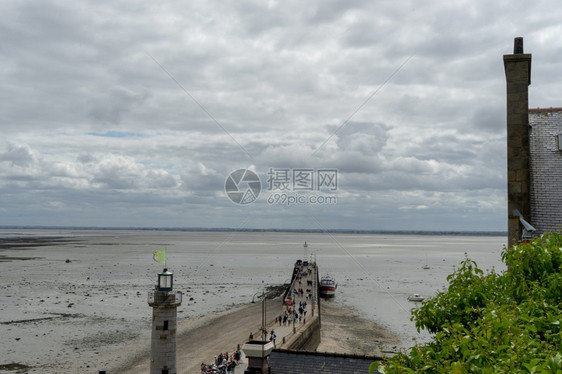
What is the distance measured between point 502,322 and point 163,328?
2003 cm

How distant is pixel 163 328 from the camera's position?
24.1m

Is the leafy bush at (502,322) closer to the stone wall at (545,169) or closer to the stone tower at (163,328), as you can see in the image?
the stone wall at (545,169)

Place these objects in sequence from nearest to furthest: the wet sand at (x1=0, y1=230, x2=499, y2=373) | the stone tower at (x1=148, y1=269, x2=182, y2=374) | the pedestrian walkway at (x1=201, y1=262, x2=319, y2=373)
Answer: the stone tower at (x1=148, y1=269, x2=182, y2=374)
the pedestrian walkway at (x1=201, y1=262, x2=319, y2=373)
the wet sand at (x1=0, y1=230, x2=499, y2=373)

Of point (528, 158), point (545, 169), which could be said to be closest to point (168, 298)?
point (528, 158)

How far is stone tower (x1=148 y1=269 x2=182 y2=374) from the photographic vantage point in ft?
78.2

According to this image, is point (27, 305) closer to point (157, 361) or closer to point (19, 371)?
point (19, 371)

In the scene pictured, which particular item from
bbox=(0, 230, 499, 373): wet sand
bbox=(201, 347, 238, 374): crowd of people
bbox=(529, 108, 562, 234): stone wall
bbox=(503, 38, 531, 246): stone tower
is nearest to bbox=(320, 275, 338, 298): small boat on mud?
bbox=(0, 230, 499, 373): wet sand

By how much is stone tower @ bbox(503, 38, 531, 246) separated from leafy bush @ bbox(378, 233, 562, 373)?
9.49 ft

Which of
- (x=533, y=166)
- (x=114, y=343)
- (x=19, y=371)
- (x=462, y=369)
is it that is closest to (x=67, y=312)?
(x=114, y=343)

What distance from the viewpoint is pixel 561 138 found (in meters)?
14.7

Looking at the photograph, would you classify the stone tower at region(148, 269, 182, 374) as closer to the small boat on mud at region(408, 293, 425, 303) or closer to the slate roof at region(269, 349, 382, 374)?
the slate roof at region(269, 349, 382, 374)

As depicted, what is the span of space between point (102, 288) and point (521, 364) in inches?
3397

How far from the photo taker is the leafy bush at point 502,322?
606 centimetres

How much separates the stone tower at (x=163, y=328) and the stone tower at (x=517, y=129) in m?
16.2
